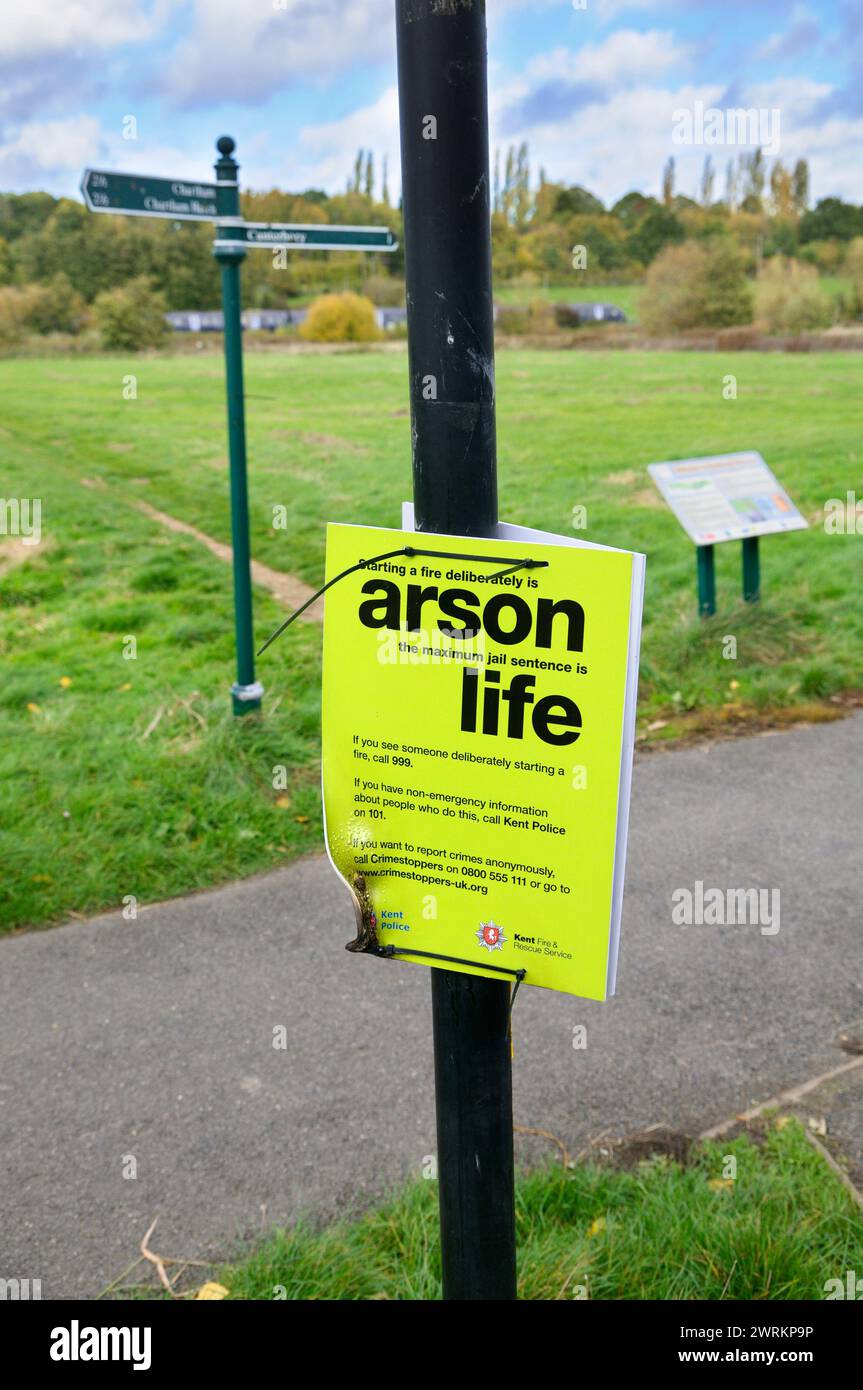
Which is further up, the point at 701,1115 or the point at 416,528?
the point at 416,528

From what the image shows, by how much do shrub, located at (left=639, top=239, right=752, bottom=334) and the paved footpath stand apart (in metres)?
23.8

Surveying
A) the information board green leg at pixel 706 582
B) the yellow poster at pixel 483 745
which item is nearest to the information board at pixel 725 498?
the information board green leg at pixel 706 582

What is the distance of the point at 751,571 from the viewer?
7230 mm

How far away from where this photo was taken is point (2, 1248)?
2.87 meters

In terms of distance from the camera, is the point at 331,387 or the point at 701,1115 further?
the point at 331,387

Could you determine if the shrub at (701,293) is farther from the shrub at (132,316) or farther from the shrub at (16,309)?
the shrub at (16,309)

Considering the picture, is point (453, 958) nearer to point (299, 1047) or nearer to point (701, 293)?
point (299, 1047)

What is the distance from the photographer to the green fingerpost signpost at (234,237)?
480cm

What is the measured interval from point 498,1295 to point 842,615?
245 inches

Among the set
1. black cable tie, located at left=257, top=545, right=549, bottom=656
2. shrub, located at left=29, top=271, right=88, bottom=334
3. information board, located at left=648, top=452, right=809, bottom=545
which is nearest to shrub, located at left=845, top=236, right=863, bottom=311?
shrub, located at left=29, top=271, right=88, bottom=334

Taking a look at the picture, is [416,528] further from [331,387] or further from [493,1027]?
[331,387]

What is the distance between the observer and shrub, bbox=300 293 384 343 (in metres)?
25.2

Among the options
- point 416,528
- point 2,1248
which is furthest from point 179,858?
point 416,528

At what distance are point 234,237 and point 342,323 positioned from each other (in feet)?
68.9
